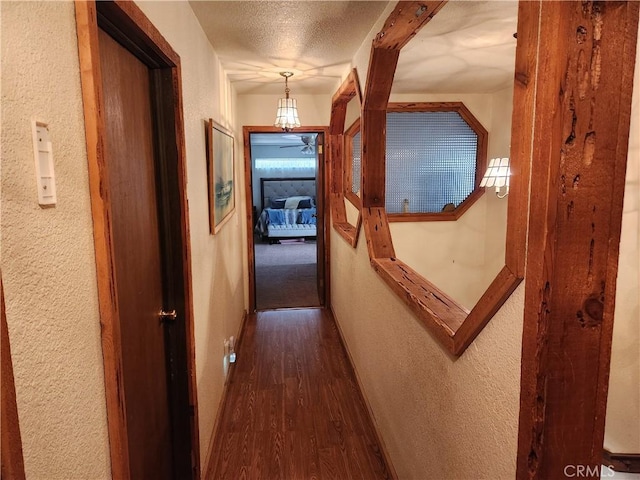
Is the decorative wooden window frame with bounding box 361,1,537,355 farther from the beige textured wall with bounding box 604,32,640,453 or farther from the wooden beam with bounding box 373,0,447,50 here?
the beige textured wall with bounding box 604,32,640,453

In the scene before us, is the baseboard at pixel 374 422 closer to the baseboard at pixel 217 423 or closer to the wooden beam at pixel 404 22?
the baseboard at pixel 217 423

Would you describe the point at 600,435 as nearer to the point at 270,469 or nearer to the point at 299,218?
the point at 270,469

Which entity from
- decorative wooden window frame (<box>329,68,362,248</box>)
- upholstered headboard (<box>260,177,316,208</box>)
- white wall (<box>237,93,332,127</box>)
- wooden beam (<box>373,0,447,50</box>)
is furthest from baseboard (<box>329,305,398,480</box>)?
upholstered headboard (<box>260,177,316,208</box>)

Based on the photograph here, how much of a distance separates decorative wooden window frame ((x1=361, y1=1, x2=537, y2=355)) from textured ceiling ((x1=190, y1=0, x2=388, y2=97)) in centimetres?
28

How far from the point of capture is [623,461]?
1942mm

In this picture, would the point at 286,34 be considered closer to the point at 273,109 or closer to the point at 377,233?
the point at 377,233

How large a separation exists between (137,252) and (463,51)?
7.73ft

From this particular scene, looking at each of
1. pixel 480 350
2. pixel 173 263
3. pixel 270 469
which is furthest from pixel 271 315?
pixel 480 350

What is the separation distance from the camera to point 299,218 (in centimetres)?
891

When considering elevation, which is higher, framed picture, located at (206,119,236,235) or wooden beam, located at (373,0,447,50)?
wooden beam, located at (373,0,447,50)

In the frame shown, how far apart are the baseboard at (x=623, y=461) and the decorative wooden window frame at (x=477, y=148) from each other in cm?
239

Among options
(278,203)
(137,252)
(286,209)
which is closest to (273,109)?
(137,252)

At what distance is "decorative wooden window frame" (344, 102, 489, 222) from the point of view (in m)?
3.78

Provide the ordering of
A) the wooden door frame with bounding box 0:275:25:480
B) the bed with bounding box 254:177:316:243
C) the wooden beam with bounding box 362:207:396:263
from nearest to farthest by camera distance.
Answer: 1. the wooden door frame with bounding box 0:275:25:480
2. the wooden beam with bounding box 362:207:396:263
3. the bed with bounding box 254:177:316:243
